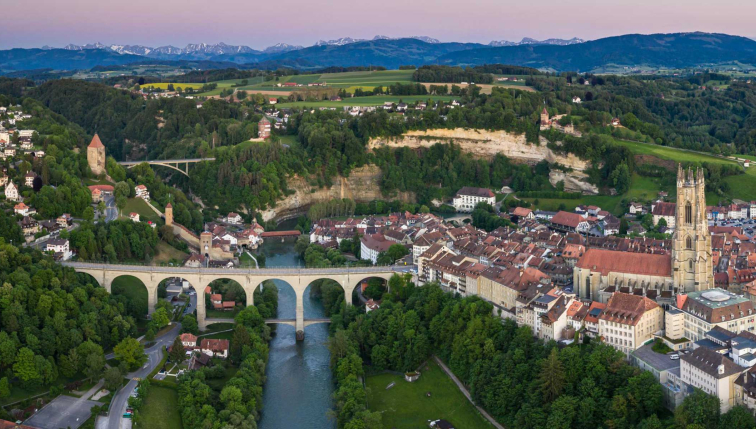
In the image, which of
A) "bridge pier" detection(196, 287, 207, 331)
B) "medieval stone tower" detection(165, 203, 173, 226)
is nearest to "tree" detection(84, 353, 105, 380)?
"bridge pier" detection(196, 287, 207, 331)

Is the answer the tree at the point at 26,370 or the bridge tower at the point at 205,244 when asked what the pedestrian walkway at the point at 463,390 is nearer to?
the tree at the point at 26,370

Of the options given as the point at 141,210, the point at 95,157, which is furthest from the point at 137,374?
the point at 95,157

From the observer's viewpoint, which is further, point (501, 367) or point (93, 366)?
point (93, 366)

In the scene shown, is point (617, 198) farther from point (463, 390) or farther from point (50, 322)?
point (50, 322)

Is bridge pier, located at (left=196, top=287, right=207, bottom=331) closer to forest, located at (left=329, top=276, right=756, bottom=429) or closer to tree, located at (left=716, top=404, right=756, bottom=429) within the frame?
forest, located at (left=329, top=276, right=756, bottom=429)

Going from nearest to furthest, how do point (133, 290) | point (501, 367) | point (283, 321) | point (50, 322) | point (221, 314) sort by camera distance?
point (501, 367), point (50, 322), point (283, 321), point (221, 314), point (133, 290)

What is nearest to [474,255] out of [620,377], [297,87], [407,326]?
[407,326]

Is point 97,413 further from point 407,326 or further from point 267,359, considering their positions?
point 407,326

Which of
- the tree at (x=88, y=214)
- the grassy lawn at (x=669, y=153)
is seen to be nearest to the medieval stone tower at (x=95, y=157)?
the tree at (x=88, y=214)
